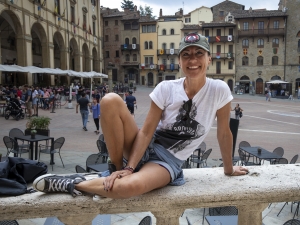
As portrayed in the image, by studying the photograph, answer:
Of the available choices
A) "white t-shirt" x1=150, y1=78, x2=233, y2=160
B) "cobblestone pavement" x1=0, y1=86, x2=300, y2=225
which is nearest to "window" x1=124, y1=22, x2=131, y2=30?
"cobblestone pavement" x1=0, y1=86, x2=300, y2=225

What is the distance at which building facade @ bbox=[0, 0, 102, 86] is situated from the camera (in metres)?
23.4

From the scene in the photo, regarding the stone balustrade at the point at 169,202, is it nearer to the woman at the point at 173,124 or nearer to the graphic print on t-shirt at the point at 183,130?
the woman at the point at 173,124

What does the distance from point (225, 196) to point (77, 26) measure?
36.0 meters

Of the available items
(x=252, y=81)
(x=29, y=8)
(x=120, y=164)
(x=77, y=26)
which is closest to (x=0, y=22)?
(x=29, y=8)

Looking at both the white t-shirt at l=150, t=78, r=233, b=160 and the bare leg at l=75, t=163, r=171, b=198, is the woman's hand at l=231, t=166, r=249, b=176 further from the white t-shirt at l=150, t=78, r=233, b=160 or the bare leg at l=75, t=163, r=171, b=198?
the bare leg at l=75, t=163, r=171, b=198

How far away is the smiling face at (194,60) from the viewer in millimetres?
2271

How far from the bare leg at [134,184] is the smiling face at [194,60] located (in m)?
0.80

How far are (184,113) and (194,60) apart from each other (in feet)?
1.41

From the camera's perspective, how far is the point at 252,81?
1890 inches

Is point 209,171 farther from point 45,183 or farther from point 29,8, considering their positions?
point 29,8

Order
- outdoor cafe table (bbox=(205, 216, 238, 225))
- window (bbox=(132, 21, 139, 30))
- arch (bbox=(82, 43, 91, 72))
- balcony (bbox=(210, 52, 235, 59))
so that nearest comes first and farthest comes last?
outdoor cafe table (bbox=(205, 216, 238, 225))
arch (bbox=(82, 43, 91, 72))
balcony (bbox=(210, 52, 235, 59))
window (bbox=(132, 21, 139, 30))

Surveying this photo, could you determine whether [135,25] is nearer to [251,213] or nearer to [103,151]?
[103,151]

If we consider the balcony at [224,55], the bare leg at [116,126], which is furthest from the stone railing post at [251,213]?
the balcony at [224,55]

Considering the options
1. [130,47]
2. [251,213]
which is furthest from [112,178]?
[130,47]
